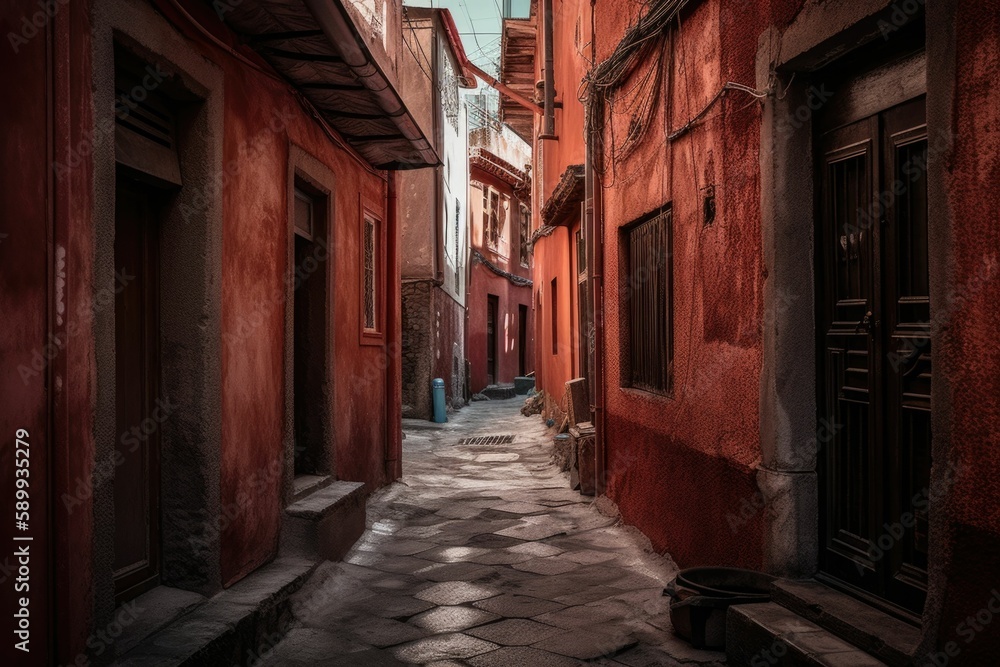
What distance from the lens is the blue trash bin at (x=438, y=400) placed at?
15734 millimetres

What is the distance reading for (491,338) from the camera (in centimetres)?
2566

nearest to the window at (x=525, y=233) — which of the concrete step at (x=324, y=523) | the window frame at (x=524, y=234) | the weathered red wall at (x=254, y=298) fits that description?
the window frame at (x=524, y=234)

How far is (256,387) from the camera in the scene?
4.87m

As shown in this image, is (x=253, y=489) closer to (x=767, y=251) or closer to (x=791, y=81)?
(x=767, y=251)

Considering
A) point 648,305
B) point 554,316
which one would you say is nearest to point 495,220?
point 554,316

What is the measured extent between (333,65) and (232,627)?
3.24m

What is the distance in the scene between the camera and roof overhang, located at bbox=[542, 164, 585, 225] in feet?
30.0

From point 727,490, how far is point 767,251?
1287mm

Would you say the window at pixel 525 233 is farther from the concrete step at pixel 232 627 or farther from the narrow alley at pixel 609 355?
the concrete step at pixel 232 627

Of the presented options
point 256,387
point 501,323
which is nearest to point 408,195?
point 501,323

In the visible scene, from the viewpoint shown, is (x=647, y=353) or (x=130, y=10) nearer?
(x=130, y=10)

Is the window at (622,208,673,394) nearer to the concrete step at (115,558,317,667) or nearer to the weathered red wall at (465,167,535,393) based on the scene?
the concrete step at (115,558,317,667)

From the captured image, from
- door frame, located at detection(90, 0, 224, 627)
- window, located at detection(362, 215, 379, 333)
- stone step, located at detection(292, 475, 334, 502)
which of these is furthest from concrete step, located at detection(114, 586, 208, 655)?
window, located at detection(362, 215, 379, 333)

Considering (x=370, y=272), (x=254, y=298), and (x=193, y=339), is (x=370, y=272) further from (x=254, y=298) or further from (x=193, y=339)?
(x=193, y=339)
